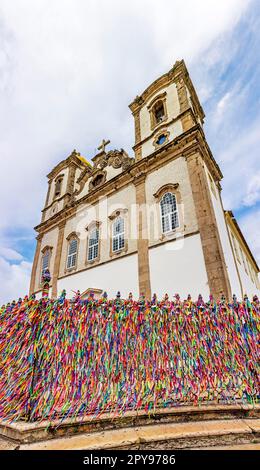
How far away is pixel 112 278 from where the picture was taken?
11633mm

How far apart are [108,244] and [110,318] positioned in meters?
8.80

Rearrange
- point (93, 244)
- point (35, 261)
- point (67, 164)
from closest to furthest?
point (93, 244) → point (35, 261) → point (67, 164)

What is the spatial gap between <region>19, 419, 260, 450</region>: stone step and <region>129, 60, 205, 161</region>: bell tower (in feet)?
41.0

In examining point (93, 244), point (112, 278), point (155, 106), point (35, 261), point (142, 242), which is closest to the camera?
point (142, 242)

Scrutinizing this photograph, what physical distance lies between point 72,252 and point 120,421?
1271 cm

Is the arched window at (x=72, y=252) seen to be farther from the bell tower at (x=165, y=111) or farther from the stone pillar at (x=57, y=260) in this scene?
the bell tower at (x=165, y=111)

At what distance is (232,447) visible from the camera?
2.85m

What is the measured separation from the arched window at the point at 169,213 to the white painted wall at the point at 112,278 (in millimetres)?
2221

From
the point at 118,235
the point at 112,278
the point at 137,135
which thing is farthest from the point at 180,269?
the point at 137,135

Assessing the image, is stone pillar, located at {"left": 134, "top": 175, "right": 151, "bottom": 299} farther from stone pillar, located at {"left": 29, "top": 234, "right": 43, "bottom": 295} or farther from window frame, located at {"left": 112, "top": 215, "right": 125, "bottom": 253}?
stone pillar, located at {"left": 29, "top": 234, "right": 43, "bottom": 295}

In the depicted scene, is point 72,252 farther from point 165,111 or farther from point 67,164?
point 165,111

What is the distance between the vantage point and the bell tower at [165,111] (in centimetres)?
1301

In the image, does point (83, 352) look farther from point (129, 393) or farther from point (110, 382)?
point (129, 393)

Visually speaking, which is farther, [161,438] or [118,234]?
[118,234]
